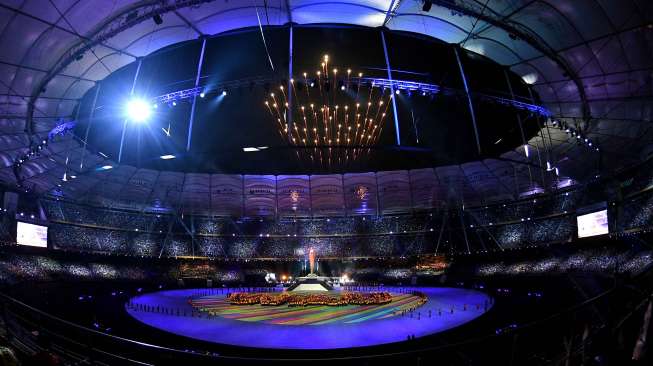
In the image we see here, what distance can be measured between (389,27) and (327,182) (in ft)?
73.3

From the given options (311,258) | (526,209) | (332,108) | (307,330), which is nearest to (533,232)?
(526,209)

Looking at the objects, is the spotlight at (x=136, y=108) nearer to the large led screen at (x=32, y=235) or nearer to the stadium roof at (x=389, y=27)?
the stadium roof at (x=389, y=27)

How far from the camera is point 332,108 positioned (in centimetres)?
2397

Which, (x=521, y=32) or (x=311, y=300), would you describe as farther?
(x=311, y=300)

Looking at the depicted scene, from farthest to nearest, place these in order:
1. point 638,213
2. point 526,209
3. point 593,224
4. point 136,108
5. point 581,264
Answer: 1. point 526,209
2. point 593,224
3. point 581,264
4. point 638,213
5. point 136,108

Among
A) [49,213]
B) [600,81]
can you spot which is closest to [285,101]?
[600,81]

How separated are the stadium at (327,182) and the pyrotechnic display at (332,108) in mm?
256

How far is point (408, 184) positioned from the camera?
3894 cm

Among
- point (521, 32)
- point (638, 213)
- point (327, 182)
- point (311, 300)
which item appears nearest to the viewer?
point (521, 32)

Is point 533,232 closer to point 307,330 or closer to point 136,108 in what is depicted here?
point 307,330

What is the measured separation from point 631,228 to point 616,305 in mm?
23417

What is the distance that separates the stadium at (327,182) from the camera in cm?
1216

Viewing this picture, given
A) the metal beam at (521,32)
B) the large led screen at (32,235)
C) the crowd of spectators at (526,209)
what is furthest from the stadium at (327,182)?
the large led screen at (32,235)

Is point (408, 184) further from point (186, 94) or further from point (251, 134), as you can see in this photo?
point (186, 94)
